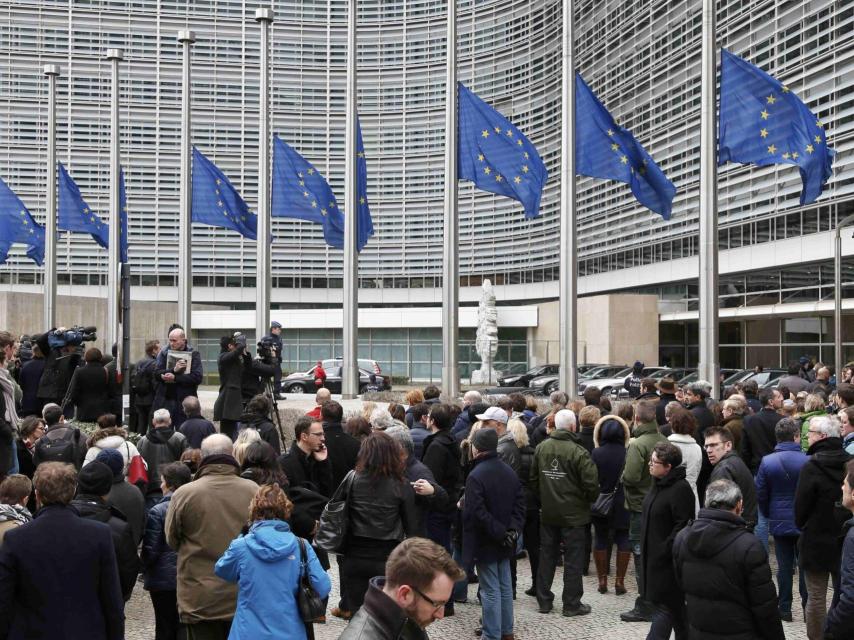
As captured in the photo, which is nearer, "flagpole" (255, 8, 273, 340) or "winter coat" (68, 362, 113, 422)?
"winter coat" (68, 362, 113, 422)

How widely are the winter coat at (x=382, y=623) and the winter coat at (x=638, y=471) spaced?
6255 millimetres

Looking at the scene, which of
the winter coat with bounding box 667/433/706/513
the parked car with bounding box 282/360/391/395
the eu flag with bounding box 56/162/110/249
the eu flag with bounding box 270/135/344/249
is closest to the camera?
the winter coat with bounding box 667/433/706/513

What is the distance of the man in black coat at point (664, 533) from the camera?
723 cm

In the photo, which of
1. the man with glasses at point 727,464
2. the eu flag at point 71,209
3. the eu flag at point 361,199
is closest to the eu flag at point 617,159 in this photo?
the eu flag at point 361,199

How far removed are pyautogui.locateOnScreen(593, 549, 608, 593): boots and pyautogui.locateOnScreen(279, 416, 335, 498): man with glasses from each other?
372 cm

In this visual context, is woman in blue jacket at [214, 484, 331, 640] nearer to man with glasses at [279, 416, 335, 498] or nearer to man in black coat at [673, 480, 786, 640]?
man in black coat at [673, 480, 786, 640]

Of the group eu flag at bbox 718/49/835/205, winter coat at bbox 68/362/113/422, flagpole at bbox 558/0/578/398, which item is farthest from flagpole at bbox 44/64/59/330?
eu flag at bbox 718/49/835/205

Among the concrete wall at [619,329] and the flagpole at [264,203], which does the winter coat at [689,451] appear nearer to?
the flagpole at [264,203]

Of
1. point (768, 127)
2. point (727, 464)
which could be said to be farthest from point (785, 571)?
point (768, 127)

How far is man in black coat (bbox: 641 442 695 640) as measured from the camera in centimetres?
723

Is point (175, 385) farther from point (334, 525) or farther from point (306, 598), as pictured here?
point (306, 598)

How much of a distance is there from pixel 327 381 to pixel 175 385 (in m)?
22.8

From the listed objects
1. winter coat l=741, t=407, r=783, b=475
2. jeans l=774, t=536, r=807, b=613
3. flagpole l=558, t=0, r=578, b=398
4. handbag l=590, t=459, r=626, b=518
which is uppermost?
flagpole l=558, t=0, r=578, b=398

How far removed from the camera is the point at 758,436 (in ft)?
35.5
